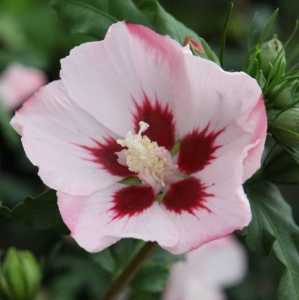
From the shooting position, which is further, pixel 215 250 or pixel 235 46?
pixel 235 46

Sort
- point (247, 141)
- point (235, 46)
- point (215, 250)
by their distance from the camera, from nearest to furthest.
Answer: point (247, 141) < point (215, 250) < point (235, 46)

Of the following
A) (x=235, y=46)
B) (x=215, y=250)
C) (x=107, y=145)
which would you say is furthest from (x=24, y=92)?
(x=107, y=145)

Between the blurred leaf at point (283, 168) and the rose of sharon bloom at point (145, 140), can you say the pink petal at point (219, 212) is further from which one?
the blurred leaf at point (283, 168)

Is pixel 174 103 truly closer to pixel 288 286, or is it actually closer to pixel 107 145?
pixel 107 145

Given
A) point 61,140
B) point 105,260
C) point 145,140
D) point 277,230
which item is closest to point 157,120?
point 145,140

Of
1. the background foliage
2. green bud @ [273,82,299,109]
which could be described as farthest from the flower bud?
green bud @ [273,82,299,109]

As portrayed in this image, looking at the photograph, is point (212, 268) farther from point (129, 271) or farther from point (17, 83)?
point (129, 271)

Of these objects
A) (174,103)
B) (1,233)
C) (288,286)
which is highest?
(174,103)
